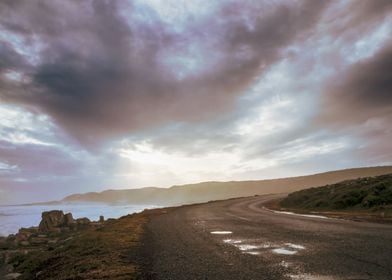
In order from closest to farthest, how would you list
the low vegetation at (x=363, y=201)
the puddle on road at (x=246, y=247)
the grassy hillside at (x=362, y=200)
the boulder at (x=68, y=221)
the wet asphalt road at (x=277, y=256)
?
the wet asphalt road at (x=277, y=256), the puddle on road at (x=246, y=247), the low vegetation at (x=363, y=201), the grassy hillside at (x=362, y=200), the boulder at (x=68, y=221)

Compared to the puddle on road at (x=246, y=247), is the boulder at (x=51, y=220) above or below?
above

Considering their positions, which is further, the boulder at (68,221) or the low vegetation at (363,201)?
the boulder at (68,221)

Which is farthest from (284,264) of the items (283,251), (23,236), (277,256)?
(23,236)

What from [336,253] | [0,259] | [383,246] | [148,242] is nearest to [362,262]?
[336,253]

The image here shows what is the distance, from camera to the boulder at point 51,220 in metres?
37.6

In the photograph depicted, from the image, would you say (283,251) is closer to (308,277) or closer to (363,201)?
(308,277)

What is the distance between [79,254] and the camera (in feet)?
39.3

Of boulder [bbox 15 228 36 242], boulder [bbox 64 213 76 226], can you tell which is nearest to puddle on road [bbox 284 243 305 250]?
boulder [bbox 15 228 36 242]

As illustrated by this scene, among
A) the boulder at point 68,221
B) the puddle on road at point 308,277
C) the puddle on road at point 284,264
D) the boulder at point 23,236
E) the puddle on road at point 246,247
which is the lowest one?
the puddle on road at point 308,277

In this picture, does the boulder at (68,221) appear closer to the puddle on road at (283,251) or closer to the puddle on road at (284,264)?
the puddle on road at (283,251)

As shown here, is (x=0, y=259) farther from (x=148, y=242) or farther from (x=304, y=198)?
(x=304, y=198)

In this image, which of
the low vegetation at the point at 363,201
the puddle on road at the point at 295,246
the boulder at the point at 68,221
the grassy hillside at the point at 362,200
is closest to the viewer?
the puddle on road at the point at 295,246

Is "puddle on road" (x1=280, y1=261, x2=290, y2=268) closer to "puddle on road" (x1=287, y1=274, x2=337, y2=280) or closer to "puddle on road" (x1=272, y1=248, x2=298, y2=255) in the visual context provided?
"puddle on road" (x1=287, y1=274, x2=337, y2=280)

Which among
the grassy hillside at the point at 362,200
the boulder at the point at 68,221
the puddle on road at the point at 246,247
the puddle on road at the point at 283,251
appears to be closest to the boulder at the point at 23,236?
the boulder at the point at 68,221
